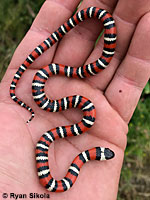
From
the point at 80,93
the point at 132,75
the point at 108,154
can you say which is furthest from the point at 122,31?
the point at 108,154

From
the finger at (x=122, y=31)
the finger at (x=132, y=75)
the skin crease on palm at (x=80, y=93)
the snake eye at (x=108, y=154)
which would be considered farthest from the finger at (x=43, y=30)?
the snake eye at (x=108, y=154)

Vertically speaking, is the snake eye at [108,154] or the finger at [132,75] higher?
the finger at [132,75]

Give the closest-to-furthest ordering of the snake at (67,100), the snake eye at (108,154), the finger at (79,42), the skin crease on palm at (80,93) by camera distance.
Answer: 1. the skin crease on palm at (80,93)
2. the snake at (67,100)
3. the snake eye at (108,154)
4. the finger at (79,42)

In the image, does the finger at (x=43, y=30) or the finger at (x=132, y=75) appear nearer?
the finger at (x=132, y=75)

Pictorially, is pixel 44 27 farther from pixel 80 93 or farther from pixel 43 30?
pixel 80 93

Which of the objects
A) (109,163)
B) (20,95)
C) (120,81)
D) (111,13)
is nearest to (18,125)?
(20,95)

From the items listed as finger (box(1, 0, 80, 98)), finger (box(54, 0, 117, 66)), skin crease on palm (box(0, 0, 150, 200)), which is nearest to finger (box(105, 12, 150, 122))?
skin crease on palm (box(0, 0, 150, 200))

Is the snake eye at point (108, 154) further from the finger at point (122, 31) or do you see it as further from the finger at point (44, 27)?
the finger at point (44, 27)

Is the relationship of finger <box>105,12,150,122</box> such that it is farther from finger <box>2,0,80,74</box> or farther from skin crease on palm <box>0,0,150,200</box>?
finger <box>2,0,80,74</box>
